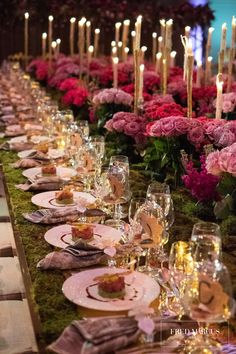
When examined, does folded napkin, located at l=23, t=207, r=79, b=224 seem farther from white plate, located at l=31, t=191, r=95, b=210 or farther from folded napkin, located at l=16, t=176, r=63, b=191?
folded napkin, located at l=16, t=176, r=63, b=191

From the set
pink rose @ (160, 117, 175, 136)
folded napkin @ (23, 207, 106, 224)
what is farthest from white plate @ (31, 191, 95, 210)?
pink rose @ (160, 117, 175, 136)

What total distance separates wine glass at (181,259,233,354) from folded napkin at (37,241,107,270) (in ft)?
1.55

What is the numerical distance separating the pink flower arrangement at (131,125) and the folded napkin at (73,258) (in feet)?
4.34

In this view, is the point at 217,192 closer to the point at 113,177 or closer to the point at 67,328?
the point at 113,177

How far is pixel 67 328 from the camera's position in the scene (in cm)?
157

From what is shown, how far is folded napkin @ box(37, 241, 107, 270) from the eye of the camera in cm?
199

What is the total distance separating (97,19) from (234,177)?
25.6 feet

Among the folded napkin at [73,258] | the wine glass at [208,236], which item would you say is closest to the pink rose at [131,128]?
the folded napkin at [73,258]

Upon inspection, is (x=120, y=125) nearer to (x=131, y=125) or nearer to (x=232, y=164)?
(x=131, y=125)

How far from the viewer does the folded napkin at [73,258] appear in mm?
1992

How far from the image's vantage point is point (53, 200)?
2686 millimetres

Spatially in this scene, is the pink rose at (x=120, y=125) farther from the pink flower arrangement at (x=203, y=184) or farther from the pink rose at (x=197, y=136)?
the pink flower arrangement at (x=203, y=184)

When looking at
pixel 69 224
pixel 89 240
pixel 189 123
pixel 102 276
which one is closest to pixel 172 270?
pixel 102 276

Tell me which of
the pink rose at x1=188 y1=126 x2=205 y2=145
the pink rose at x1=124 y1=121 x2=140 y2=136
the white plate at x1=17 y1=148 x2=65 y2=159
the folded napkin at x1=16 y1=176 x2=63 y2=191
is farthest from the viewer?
the white plate at x1=17 y1=148 x2=65 y2=159
